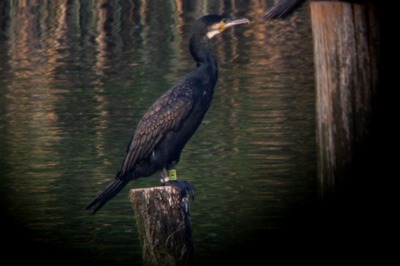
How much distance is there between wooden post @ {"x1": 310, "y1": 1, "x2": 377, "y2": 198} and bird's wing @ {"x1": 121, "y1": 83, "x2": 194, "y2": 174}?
364cm

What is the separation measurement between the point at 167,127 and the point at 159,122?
89 millimetres

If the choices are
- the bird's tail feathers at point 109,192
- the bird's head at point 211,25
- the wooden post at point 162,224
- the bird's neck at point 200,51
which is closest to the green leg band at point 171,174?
the bird's tail feathers at point 109,192

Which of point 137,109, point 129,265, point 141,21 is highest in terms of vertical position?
point 141,21

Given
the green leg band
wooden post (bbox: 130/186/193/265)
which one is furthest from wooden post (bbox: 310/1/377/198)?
the green leg band

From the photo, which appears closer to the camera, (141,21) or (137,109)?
(137,109)

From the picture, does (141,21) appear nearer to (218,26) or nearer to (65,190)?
(65,190)

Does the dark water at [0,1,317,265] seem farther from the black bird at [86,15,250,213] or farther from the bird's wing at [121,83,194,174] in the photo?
the bird's wing at [121,83,194,174]

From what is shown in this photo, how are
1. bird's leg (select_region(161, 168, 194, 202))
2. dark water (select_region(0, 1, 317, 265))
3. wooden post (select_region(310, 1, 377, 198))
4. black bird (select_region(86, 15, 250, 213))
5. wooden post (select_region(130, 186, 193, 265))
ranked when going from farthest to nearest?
1. dark water (select_region(0, 1, 317, 265))
2. black bird (select_region(86, 15, 250, 213))
3. bird's leg (select_region(161, 168, 194, 202))
4. wooden post (select_region(130, 186, 193, 265))
5. wooden post (select_region(310, 1, 377, 198))

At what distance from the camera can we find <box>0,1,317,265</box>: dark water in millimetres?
8641

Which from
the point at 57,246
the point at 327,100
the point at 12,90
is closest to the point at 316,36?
the point at 327,100

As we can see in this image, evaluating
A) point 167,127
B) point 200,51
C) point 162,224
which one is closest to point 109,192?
point 167,127

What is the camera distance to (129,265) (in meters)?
7.72

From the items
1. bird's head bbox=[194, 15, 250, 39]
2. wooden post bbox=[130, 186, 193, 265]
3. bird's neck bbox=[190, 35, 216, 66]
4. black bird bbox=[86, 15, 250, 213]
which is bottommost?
wooden post bbox=[130, 186, 193, 265]

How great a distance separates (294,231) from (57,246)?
64.8 inches
